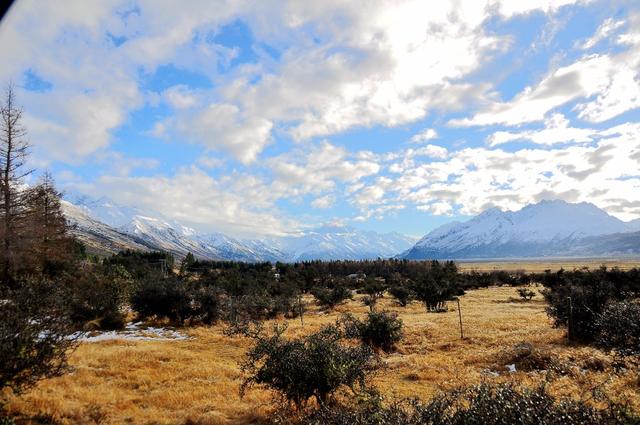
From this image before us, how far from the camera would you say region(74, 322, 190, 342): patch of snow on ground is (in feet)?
90.4

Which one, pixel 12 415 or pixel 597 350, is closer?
pixel 12 415

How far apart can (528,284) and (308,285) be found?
5330 centimetres

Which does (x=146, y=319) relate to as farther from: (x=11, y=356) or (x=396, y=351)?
(x=11, y=356)

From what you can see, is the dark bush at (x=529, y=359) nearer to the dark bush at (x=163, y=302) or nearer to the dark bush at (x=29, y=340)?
the dark bush at (x=29, y=340)

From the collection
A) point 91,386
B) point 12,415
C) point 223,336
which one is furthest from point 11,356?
point 223,336

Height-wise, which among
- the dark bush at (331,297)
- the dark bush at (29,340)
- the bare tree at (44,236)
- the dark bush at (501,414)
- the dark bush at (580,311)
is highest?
the bare tree at (44,236)

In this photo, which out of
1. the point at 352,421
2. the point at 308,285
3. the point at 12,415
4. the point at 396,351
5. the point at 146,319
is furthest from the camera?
the point at 308,285

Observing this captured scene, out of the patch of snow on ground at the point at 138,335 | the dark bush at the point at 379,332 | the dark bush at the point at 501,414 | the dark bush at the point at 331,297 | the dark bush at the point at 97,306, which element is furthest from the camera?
the dark bush at the point at 331,297

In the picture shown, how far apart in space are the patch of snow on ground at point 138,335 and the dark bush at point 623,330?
1018 inches

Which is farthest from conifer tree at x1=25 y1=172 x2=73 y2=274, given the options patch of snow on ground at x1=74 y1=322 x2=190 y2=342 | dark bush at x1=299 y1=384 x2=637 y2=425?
dark bush at x1=299 y1=384 x2=637 y2=425

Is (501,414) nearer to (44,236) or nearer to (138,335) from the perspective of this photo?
(138,335)

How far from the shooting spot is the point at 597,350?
2036cm

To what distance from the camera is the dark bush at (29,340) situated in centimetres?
1051

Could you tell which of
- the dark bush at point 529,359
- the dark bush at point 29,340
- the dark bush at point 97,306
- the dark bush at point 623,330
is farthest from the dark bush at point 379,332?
the dark bush at point 97,306
